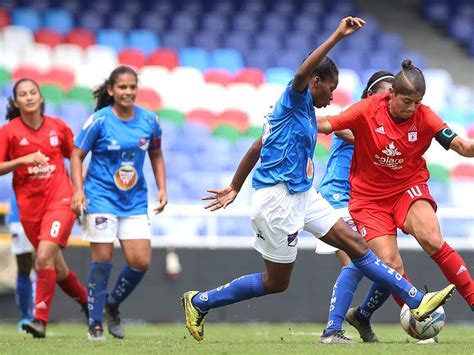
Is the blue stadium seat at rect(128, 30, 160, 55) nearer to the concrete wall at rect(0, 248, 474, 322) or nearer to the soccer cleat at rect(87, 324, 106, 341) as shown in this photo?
the concrete wall at rect(0, 248, 474, 322)

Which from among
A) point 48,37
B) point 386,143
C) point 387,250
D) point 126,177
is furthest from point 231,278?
point 48,37

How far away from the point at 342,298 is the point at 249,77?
11940mm

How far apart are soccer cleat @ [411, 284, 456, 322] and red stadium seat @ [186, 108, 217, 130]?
11125 mm

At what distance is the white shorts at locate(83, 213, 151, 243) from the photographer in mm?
9766

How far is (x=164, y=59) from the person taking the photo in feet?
67.3

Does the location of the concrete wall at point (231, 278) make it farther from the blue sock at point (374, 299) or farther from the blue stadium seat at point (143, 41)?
the blue stadium seat at point (143, 41)

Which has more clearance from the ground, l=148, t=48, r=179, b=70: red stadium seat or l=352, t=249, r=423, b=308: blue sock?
l=148, t=48, r=179, b=70: red stadium seat

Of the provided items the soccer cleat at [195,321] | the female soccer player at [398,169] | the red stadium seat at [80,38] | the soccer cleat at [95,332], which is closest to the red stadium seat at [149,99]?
the red stadium seat at [80,38]

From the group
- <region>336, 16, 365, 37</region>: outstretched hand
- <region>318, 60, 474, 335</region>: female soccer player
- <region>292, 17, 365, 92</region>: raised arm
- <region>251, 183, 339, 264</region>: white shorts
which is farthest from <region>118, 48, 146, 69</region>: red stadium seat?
<region>336, 16, 365, 37</region>: outstretched hand

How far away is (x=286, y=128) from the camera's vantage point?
26.5 ft

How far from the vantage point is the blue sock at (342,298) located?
8672mm

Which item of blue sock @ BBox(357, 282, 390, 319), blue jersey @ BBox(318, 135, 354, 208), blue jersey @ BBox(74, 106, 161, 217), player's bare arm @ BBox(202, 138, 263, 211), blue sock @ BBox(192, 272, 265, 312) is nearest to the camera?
player's bare arm @ BBox(202, 138, 263, 211)

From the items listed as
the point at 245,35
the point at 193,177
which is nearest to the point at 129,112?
the point at 193,177

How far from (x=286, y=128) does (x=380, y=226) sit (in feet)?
3.72
